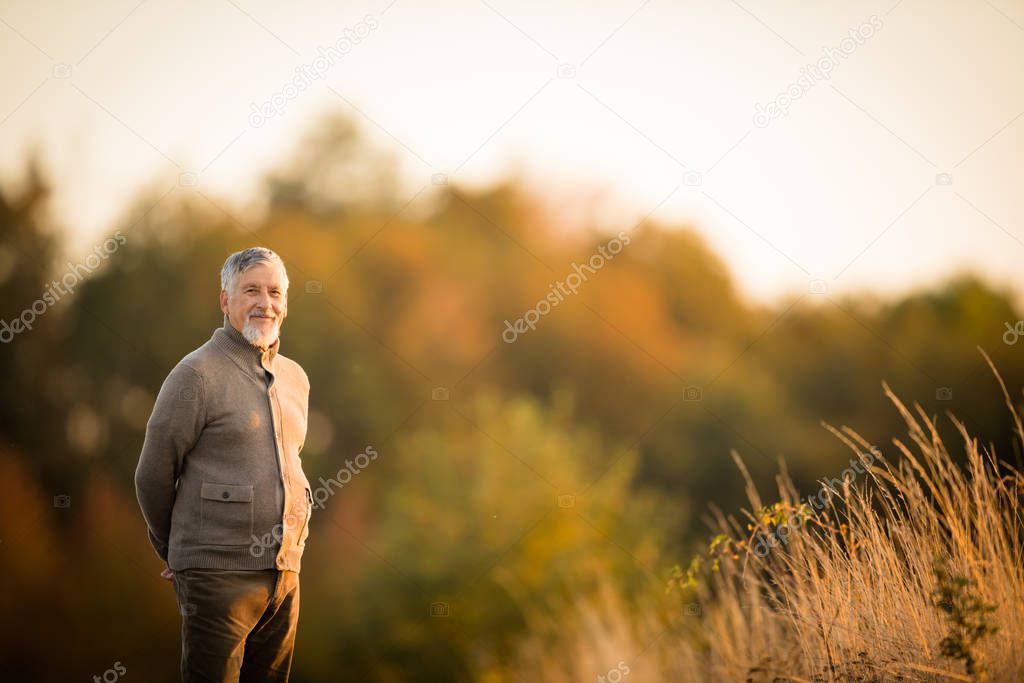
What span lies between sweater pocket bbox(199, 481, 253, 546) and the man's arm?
15 centimetres

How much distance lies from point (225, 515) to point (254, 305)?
0.82 m

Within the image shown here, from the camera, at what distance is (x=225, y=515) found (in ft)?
12.1

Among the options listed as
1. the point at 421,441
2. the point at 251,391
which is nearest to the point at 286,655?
the point at 251,391

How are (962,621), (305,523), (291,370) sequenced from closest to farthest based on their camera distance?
(962,621) → (305,523) → (291,370)

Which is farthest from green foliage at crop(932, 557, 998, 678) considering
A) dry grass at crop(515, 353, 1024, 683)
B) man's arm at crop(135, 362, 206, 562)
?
man's arm at crop(135, 362, 206, 562)

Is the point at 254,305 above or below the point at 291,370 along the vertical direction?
above

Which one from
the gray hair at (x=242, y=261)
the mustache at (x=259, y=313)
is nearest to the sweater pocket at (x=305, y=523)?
the mustache at (x=259, y=313)

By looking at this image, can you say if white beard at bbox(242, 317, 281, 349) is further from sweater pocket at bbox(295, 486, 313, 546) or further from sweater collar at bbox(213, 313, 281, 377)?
sweater pocket at bbox(295, 486, 313, 546)

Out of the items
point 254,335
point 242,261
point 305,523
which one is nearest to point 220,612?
point 305,523

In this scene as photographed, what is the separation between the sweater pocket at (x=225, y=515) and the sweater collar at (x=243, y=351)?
0.48 metres

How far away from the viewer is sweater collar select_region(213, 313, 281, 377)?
3.90 metres

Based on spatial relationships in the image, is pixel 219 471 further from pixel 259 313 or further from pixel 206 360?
pixel 259 313

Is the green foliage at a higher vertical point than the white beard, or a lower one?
lower

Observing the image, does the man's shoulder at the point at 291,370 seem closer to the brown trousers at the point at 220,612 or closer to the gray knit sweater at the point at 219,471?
the gray knit sweater at the point at 219,471
